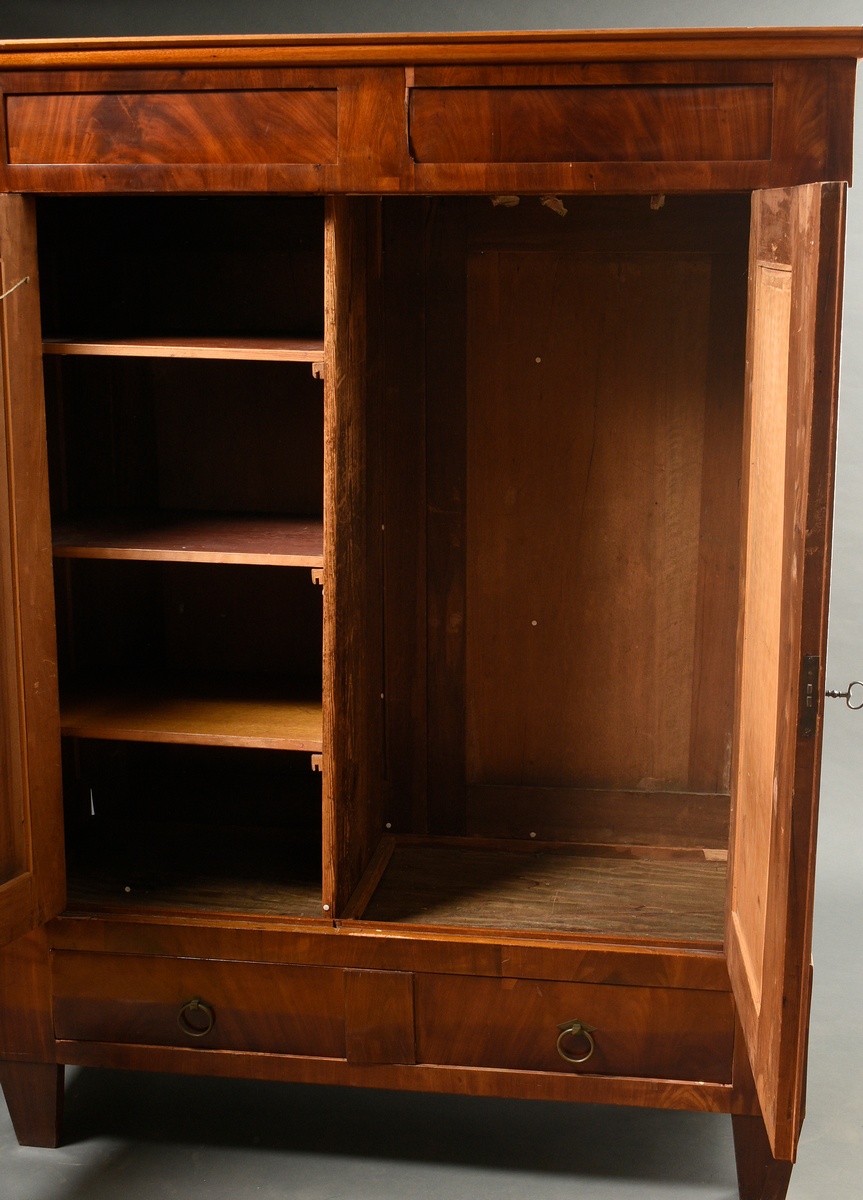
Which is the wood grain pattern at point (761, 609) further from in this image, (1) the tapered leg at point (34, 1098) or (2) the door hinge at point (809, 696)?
(1) the tapered leg at point (34, 1098)

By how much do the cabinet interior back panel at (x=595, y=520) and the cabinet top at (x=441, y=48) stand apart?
0.76 m

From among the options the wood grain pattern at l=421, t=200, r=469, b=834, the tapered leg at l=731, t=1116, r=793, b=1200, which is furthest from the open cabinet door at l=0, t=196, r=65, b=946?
the tapered leg at l=731, t=1116, r=793, b=1200

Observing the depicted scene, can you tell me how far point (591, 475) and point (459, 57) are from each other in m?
1.07

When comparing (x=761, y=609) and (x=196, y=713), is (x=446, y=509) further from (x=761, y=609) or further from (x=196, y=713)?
(x=761, y=609)

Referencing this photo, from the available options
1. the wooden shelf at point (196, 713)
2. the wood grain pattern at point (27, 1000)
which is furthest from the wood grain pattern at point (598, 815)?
the wood grain pattern at point (27, 1000)

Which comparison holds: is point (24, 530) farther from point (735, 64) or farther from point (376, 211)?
point (735, 64)

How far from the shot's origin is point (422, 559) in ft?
10.4

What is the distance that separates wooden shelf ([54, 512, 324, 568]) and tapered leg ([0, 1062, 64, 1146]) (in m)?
1.05

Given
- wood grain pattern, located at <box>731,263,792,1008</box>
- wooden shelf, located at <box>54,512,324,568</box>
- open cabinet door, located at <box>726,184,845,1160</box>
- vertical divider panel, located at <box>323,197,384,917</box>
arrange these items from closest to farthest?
open cabinet door, located at <box>726,184,845,1160</box> → wood grain pattern, located at <box>731,263,792,1008</box> → vertical divider panel, located at <box>323,197,384,917</box> → wooden shelf, located at <box>54,512,324,568</box>

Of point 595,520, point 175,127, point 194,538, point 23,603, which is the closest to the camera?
point 175,127

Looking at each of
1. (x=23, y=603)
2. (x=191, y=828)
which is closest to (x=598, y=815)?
(x=191, y=828)

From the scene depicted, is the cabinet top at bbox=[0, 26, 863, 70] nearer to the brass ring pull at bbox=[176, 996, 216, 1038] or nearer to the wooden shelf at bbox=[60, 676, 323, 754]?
the wooden shelf at bbox=[60, 676, 323, 754]

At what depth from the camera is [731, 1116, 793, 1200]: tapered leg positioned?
257 centimetres

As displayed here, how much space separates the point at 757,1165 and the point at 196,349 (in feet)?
6.12
